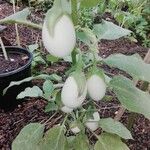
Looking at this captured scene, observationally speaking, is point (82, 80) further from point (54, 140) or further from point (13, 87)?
point (13, 87)

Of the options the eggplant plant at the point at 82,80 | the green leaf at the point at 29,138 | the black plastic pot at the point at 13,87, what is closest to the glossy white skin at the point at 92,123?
the eggplant plant at the point at 82,80

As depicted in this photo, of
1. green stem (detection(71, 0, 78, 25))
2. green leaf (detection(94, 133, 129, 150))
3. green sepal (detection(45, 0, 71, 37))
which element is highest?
green sepal (detection(45, 0, 71, 37))

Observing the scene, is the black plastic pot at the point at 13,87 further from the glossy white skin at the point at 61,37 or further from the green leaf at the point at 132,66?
the glossy white skin at the point at 61,37

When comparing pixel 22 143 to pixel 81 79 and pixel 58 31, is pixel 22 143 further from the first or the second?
pixel 58 31

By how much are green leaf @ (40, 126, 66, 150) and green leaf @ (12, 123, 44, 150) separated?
0.08 ft

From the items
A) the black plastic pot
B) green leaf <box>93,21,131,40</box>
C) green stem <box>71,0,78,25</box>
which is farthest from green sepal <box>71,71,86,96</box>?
the black plastic pot

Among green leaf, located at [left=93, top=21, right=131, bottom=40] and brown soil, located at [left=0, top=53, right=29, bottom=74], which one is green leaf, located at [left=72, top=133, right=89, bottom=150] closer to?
green leaf, located at [left=93, top=21, right=131, bottom=40]

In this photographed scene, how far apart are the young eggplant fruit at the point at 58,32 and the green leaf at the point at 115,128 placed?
0.37 m

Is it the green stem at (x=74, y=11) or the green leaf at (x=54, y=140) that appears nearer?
the green stem at (x=74, y=11)

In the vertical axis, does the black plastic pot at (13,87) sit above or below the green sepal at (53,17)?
below

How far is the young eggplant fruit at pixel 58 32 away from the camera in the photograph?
66 cm

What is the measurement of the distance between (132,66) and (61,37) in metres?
0.25

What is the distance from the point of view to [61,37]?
2.18 feet

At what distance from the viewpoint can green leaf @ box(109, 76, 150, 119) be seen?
0.86m
